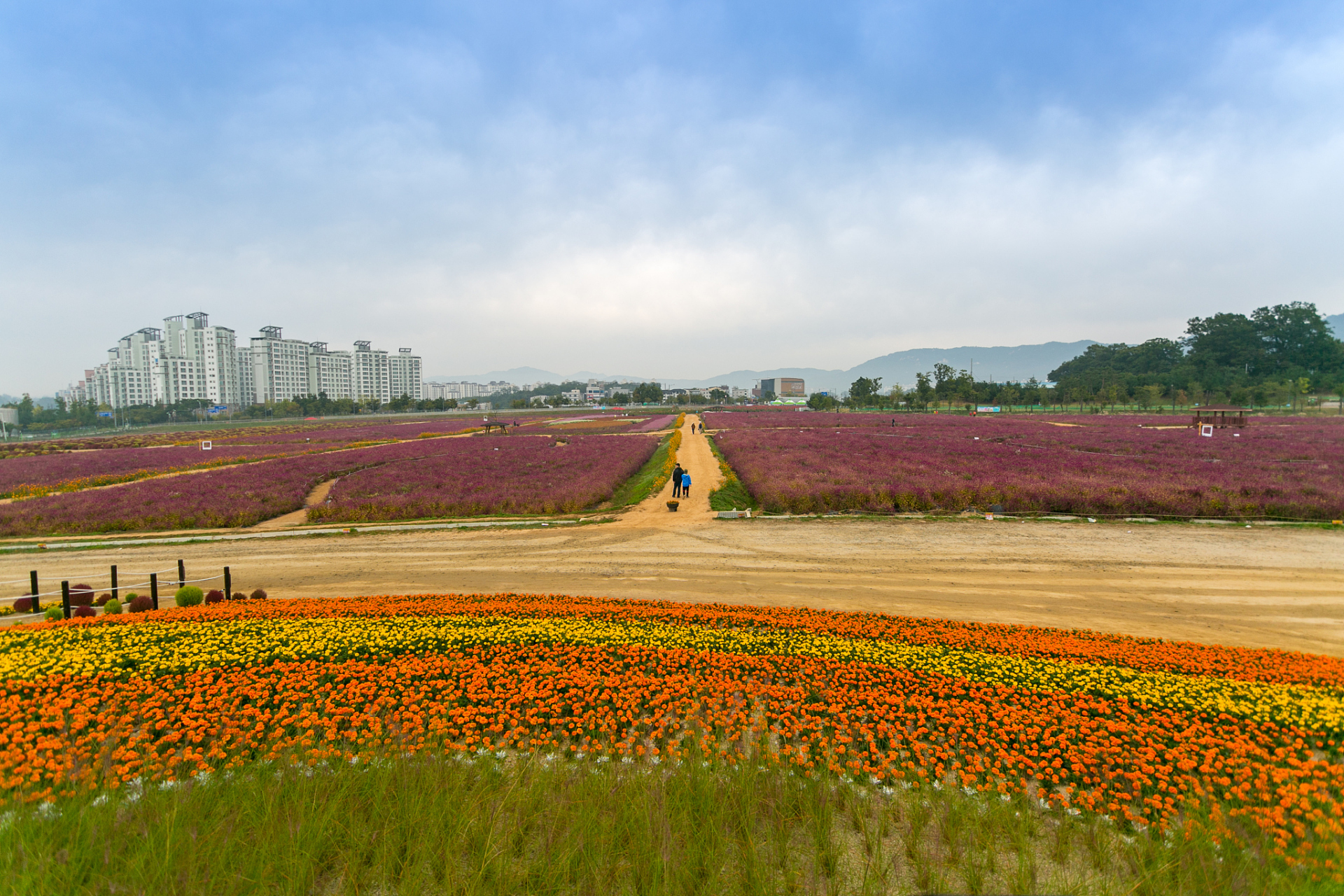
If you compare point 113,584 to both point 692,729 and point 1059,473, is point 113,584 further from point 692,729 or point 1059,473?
point 1059,473

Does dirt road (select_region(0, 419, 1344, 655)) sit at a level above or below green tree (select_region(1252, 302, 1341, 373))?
below

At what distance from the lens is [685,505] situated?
1043 inches

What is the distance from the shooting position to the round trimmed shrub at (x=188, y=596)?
1226cm

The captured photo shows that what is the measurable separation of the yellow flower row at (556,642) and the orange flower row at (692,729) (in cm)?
43

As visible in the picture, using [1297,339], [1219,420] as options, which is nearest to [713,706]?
[1219,420]

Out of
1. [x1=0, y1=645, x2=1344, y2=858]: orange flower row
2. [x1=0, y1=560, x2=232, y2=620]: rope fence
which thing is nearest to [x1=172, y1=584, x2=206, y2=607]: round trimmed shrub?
[x1=0, y1=560, x2=232, y2=620]: rope fence

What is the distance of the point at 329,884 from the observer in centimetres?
357

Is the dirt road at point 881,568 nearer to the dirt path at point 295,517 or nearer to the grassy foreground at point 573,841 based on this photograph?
the dirt path at point 295,517

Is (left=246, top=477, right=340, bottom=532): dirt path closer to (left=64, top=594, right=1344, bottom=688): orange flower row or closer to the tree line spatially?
(left=64, top=594, right=1344, bottom=688): orange flower row

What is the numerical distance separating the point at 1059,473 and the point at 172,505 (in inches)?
1842

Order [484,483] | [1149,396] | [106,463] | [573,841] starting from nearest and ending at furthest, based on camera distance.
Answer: [573,841]
[484,483]
[106,463]
[1149,396]

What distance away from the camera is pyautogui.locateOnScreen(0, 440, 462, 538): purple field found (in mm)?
23375

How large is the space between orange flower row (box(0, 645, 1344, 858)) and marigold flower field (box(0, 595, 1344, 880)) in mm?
34

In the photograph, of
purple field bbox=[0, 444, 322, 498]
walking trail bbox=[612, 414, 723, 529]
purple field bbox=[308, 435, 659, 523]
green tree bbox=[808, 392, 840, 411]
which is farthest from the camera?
green tree bbox=[808, 392, 840, 411]
